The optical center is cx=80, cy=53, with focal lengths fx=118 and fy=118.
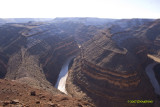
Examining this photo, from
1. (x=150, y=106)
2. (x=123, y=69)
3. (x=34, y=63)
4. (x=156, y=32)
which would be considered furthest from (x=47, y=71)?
(x=156, y=32)

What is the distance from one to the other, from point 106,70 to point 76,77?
1067 centimetres

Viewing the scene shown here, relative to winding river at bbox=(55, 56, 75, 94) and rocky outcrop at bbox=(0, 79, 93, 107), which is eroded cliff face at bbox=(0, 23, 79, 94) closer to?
winding river at bbox=(55, 56, 75, 94)

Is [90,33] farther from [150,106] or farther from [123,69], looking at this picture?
[150,106]

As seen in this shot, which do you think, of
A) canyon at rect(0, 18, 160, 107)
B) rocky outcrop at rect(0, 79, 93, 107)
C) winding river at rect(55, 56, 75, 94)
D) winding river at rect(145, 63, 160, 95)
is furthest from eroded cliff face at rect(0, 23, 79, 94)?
winding river at rect(145, 63, 160, 95)

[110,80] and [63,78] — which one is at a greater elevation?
[110,80]

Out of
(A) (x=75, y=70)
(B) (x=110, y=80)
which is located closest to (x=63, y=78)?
(A) (x=75, y=70)

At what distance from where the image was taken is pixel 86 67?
4091 cm

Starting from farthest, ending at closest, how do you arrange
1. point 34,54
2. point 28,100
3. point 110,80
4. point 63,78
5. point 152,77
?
1. point 34,54
2. point 63,78
3. point 152,77
4. point 110,80
5. point 28,100

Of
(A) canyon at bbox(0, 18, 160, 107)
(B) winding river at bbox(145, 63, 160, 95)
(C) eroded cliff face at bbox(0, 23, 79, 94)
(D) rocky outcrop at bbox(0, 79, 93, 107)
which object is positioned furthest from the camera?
(B) winding river at bbox(145, 63, 160, 95)

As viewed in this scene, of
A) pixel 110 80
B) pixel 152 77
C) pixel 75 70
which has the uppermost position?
pixel 110 80

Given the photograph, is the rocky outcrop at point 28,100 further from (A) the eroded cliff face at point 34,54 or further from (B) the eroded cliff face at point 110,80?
(B) the eroded cliff face at point 110,80

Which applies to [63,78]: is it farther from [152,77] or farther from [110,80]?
[152,77]

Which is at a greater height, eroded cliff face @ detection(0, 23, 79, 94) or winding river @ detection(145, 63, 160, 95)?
eroded cliff face @ detection(0, 23, 79, 94)

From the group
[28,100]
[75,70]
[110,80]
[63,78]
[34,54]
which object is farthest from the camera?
[34,54]
